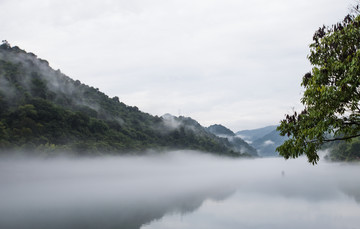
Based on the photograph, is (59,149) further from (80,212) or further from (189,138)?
(189,138)

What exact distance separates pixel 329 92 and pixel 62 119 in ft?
331

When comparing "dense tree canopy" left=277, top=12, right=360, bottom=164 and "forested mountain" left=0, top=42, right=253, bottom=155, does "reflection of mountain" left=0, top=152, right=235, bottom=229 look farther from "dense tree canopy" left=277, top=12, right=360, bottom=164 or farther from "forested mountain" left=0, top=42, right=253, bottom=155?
"dense tree canopy" left=277, top=12, right=360, bottom=164

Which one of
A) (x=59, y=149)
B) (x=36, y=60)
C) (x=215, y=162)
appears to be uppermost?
(x=36, y=60)

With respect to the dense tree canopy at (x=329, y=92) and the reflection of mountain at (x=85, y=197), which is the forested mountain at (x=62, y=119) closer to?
the reflection of mountain at (x=85, y=197)

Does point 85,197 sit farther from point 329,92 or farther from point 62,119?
point 329,92

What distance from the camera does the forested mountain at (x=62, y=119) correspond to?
84.5 m

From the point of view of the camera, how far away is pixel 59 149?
85938 mm

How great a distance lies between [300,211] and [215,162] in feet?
473

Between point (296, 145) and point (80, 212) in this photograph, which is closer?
point (296, 145)

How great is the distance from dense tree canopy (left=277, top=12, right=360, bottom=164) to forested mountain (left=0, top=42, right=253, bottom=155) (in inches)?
3190

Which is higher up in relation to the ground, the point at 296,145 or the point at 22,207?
the point at 296,145

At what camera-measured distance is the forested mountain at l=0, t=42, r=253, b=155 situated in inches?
3327

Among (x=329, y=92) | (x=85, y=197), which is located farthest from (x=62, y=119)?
(x=329, y=92)

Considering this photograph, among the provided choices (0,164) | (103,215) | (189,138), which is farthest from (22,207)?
(189,138)
